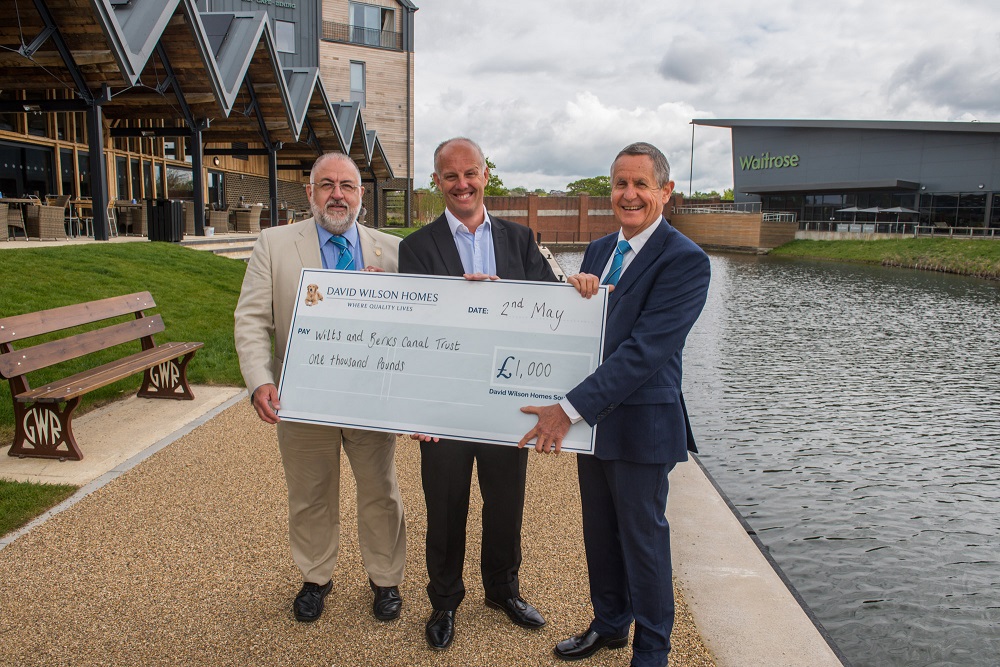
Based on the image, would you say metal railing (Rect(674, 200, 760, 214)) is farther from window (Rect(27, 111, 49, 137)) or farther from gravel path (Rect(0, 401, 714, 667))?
gravel path (Rect(0, 401, 714, 667))

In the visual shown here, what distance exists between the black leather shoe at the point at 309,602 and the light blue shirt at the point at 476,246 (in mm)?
1652

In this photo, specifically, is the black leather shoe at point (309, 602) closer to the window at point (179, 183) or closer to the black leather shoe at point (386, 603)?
the black leather shoe at point (386, 603)

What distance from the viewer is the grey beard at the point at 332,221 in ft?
10.1

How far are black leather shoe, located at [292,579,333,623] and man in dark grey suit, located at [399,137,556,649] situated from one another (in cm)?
53

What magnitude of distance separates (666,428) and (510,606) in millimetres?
1194

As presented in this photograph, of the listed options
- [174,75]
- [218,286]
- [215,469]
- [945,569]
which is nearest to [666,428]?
[215,469]

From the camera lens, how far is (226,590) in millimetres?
3355

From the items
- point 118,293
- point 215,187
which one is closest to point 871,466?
point 118,293

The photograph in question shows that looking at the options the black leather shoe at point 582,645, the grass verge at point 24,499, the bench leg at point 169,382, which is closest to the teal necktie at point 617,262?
the black leather shoe at point 582,645

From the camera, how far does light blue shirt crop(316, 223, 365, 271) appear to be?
3.20 m

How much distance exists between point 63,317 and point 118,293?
396cm

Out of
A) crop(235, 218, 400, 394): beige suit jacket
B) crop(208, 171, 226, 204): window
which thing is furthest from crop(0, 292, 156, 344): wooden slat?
crop(208, 171, 226, 204): window

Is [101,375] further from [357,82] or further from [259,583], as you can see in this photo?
[357,82]

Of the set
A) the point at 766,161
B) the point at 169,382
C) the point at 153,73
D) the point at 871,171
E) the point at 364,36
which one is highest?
the point at 364,36
